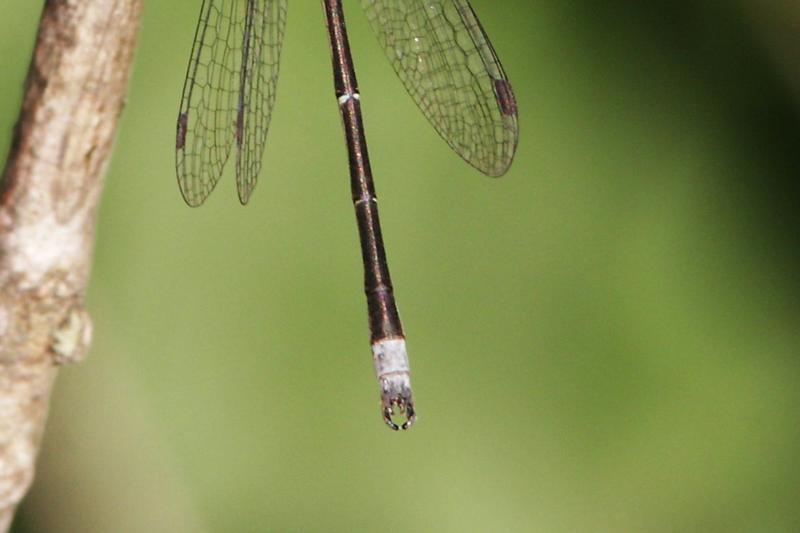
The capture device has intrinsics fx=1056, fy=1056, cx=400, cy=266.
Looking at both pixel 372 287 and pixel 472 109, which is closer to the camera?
pixel 372 287

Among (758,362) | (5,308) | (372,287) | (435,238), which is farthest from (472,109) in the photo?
(5,308)

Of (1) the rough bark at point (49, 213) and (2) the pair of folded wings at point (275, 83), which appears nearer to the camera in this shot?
(1) the rough bark at point (49, 213)

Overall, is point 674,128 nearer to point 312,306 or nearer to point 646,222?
point 646,222

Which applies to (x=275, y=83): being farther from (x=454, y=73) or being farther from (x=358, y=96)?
(x=454, y=73)

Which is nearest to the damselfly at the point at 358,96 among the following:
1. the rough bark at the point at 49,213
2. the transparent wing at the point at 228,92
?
the transparent wing at the point at 228,92

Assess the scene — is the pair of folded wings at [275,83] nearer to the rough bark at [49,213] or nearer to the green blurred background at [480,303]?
the green blurred background at [480,303]

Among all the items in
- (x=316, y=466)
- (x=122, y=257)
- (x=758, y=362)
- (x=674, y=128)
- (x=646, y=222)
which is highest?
(x=674, y=128)

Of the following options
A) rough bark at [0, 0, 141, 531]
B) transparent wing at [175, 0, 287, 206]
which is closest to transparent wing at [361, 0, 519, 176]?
transparent wing at [175, 0, 287, 206]
